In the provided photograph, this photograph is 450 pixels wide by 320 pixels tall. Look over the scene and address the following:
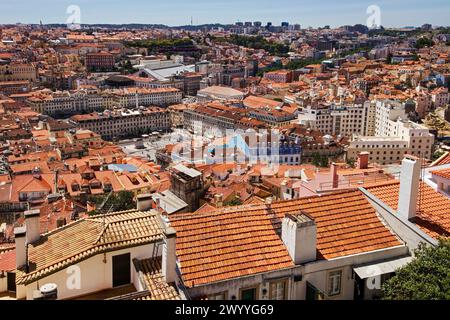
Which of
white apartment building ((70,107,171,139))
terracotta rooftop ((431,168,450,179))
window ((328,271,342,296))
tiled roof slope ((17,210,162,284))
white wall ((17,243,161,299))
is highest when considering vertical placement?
terracotta rooftop ((431,168,450,179))

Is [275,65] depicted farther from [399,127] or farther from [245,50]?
[399,127]

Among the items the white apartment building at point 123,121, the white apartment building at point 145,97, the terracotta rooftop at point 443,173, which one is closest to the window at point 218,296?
the terracotta rooftop at point 443,173

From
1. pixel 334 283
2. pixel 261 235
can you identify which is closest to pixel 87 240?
pixel 261 235

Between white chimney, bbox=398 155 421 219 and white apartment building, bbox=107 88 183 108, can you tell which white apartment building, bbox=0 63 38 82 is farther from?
white chimney, bbox=398 155 421 219

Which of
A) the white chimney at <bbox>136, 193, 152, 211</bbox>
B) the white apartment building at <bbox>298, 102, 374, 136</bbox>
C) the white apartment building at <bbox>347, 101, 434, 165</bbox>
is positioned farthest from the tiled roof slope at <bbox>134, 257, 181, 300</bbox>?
the white apartment building at <bbox>298, 102, 374, 136</bbox>

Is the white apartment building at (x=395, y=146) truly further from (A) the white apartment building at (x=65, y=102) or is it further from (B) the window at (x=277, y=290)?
(A) the white apartment building at (x=65, y=102)
